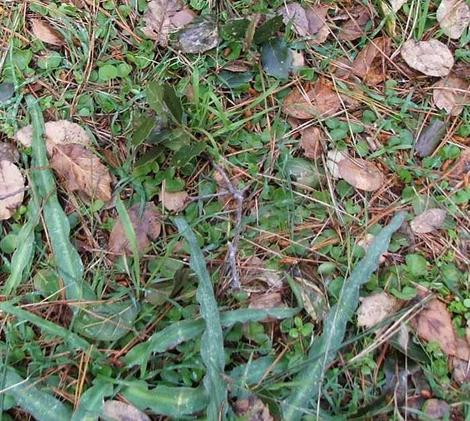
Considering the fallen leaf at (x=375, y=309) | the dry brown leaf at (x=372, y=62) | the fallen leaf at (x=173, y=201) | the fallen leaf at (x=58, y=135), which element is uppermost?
the dry brown leaf at (x=372, y=62)

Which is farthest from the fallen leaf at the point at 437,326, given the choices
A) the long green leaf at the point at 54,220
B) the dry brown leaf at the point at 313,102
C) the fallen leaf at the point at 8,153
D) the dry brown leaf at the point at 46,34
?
the dry brown leaf at the point at 46,34

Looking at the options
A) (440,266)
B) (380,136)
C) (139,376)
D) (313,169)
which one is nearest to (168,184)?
(313,169)

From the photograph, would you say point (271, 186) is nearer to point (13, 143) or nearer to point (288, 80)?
point (288, 80)

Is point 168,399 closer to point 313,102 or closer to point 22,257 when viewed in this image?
point 22,257

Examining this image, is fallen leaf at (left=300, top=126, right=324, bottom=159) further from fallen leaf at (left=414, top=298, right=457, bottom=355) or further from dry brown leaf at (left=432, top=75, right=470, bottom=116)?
fallen leaf at (left=414, top=298, right=457, bottom=355)

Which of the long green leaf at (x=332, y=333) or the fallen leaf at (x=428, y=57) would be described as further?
the fallen leaf at (x=428, y=57)

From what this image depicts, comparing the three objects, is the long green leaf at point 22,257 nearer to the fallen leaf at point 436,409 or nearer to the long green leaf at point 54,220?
the long green leaf at point 54,220

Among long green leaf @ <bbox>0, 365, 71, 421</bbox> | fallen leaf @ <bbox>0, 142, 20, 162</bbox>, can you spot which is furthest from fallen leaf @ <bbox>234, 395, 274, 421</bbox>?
fallen leaf @ <bbox>0, 142, 20, 162</bbox>

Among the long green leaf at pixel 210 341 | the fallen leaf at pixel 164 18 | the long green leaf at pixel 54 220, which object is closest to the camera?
the long green leaf at pixel 210 341
